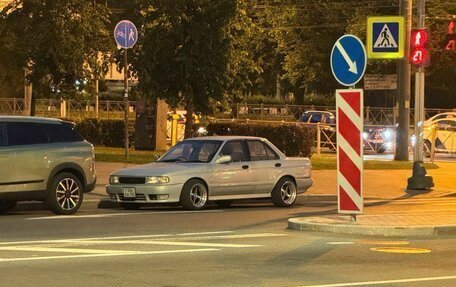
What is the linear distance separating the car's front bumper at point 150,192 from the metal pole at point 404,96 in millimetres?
14594

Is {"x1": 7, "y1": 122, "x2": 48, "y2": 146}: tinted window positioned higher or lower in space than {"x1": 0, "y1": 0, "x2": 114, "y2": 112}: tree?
lower

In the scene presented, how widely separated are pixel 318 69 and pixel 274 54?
7.45m

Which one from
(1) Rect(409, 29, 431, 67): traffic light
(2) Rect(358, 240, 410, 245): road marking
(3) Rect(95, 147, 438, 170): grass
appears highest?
(1) Rect(409, 29, 431, 67): traffic light

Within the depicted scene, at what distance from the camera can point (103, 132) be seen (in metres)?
38.0

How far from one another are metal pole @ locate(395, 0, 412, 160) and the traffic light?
22.6 ft

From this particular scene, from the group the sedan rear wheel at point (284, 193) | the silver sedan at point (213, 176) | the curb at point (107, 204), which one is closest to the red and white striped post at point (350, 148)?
the silver sedan at point (213, 176)

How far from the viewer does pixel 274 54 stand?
6406cm

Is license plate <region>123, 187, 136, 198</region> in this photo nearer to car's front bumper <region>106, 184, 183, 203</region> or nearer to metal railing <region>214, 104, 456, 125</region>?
car's front bumper <region>106, 184, 183, 203</region>

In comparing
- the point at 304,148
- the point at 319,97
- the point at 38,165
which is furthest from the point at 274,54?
the point at 38,165

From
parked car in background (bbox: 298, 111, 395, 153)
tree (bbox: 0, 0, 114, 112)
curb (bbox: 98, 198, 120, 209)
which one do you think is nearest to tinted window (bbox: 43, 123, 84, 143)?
curb (bbox: 98, 198, 120, 209)

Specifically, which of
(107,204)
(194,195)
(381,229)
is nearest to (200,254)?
(381,229)

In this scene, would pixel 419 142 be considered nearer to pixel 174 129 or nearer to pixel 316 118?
pixel 174 129

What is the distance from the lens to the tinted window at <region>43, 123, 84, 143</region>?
1823 cm

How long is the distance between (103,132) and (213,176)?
63.0 feet
